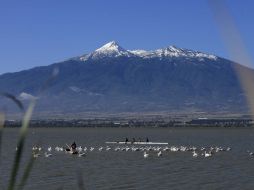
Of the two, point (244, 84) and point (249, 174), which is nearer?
point (244, 84)

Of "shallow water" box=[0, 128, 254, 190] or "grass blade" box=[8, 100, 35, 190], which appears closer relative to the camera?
"grass blade" box=[8, 100, 35, 190]

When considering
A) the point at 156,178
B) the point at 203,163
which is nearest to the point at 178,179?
the point at 156,178

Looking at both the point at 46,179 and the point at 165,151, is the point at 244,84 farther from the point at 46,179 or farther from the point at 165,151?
the point at 165,151

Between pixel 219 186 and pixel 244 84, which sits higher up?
pixel 244 84

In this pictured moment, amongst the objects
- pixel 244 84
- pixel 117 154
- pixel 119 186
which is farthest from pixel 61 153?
pixel 244 84

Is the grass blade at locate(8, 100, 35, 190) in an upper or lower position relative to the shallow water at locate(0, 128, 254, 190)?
upper

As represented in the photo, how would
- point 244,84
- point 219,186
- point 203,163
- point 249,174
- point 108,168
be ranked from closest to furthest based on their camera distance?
point 244,84 → point 219,186 → point 249,174 → point 108,168 → point 203,163

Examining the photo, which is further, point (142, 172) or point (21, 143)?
point (142, 172)

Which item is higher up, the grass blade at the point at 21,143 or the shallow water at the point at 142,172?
the grass blade at the point at 21,143

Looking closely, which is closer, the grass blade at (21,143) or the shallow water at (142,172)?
the grass blade at (21,143)

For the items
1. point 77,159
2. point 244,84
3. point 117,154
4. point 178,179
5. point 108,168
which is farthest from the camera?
point 117,154

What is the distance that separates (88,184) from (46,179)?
2663mm

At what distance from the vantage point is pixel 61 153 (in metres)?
50.7

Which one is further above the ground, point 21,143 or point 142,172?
point 21,143
